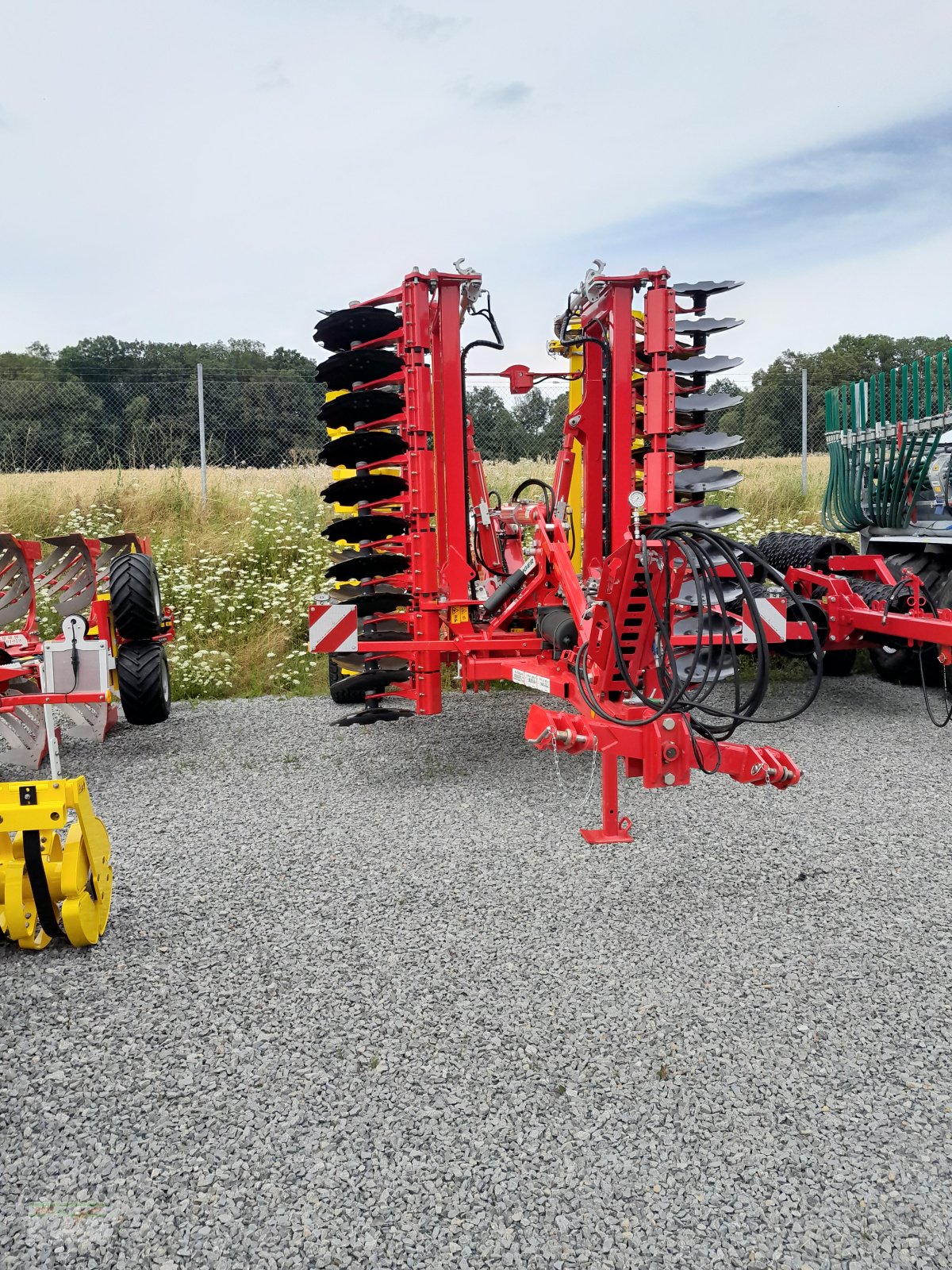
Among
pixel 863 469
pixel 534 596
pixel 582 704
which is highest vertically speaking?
pixel 863 469

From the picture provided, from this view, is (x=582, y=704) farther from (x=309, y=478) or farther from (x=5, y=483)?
(x=5, y=483)

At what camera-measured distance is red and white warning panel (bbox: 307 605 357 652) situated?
5.04m

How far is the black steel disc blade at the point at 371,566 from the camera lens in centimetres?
509

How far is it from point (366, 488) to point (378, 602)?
599 mm

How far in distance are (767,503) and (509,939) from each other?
10.3 m

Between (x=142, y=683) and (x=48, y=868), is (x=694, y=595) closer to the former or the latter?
(x=48, y=868)

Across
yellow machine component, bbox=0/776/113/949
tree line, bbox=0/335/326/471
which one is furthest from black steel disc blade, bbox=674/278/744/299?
tree line, bbox=0/335/326/471

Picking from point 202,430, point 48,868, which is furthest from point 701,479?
point 202,430

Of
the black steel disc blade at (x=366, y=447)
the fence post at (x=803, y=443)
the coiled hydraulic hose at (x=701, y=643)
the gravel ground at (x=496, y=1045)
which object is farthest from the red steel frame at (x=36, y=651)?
the fence post at (x=803, y=443)

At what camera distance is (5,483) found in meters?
11.2

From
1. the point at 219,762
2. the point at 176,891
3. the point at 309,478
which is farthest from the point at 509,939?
the point at 309,478

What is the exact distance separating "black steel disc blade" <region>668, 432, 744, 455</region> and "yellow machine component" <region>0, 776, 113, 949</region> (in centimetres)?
304

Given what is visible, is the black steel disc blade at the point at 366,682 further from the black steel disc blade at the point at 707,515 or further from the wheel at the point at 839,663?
the wheel at the point at 839,663

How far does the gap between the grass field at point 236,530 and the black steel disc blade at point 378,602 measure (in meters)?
2.80
